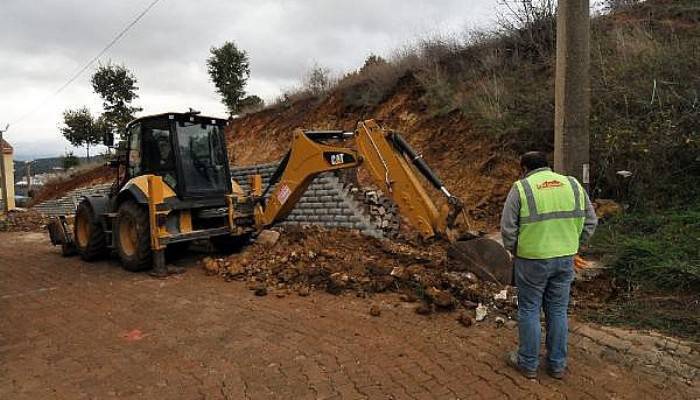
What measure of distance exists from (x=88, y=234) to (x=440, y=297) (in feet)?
22.9

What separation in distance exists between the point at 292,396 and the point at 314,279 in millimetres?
2849

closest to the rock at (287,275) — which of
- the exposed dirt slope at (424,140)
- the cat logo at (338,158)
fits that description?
the cat logo at (338,158)

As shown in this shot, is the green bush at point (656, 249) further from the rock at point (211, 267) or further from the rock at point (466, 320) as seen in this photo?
the rock at point (211, 267)

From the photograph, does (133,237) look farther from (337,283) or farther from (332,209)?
(337,283)

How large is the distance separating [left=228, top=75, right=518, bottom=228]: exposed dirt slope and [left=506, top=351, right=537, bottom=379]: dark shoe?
4.51 meters

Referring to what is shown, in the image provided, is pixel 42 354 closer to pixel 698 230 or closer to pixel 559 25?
pixel 559 25

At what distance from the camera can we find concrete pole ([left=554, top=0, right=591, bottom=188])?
5.41 m

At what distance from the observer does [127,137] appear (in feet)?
27.7

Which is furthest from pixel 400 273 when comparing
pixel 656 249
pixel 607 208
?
pixel 607 208

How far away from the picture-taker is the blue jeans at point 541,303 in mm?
3543

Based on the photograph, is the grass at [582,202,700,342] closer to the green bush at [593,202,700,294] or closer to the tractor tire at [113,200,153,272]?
the green bush at [593,202,700,294]

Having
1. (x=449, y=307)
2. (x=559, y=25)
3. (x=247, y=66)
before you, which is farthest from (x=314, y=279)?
(x=247, y=66)

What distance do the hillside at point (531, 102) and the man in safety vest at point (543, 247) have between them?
3.99m

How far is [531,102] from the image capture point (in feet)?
29.5
